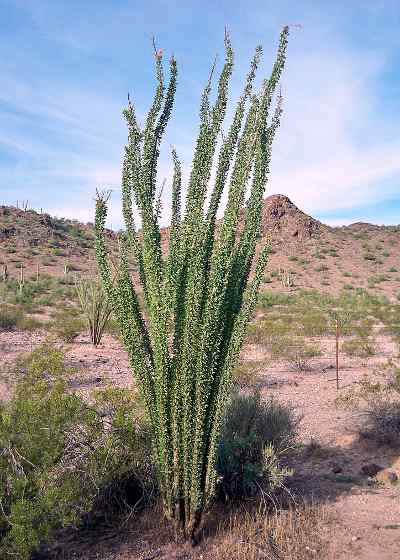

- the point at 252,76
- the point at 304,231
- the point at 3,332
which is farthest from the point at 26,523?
the point at 304,231

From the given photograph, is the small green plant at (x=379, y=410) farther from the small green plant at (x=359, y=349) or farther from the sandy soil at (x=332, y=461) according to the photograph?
the small green plant at (x=359, y=349)

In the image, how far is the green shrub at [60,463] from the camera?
409 cm

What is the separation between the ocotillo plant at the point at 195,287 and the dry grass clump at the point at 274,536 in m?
0.34

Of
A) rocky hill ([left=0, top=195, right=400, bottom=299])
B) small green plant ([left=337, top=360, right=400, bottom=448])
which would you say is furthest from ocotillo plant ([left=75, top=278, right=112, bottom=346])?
rocky hill ([left=0, top=195, right=400, bottom=299])

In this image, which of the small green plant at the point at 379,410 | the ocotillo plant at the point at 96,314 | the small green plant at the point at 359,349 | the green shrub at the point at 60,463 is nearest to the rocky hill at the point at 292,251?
the ocotillo plant at the point at 96,314

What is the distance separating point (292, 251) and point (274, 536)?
153 feet

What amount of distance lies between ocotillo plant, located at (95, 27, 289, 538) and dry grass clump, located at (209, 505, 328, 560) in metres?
0.34

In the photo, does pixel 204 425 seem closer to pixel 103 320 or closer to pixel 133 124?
pixel 133 124

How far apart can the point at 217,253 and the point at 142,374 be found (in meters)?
1.26

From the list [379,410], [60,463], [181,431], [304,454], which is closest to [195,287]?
[181,431]

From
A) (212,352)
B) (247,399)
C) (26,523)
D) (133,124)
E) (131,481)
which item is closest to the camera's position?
(26,523)

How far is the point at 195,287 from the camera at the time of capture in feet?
14.9

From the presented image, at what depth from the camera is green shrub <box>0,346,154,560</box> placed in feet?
13.4

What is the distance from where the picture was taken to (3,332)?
18.0 meters
